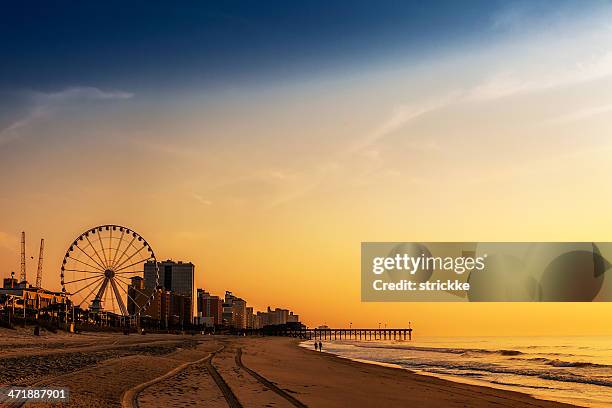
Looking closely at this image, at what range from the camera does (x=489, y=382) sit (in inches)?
1389

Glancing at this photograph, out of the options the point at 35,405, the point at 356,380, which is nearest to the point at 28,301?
the point at 356,380

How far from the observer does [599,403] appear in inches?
1049

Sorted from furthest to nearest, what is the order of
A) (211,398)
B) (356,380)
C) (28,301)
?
(28,301)
(356,380)
(211,398)

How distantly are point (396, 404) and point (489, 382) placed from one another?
17172 mm

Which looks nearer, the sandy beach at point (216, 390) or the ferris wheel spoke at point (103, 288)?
the sandy beach at point (216, 390)

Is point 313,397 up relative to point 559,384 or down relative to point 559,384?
up

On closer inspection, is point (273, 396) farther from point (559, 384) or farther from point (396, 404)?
point (559, 384)

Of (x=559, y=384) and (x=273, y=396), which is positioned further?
(x=559, y=384)

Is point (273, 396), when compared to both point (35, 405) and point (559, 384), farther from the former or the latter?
point (559, 384)

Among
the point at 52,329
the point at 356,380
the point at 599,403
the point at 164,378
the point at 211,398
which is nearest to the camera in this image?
the point at 211,398

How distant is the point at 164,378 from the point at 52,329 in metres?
83.7

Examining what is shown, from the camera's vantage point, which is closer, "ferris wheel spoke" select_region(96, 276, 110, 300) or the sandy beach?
the sandy beach

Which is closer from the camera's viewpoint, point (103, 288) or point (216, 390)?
point (216, 390)

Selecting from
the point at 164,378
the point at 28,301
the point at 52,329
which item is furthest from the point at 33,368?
the point at 28,301
